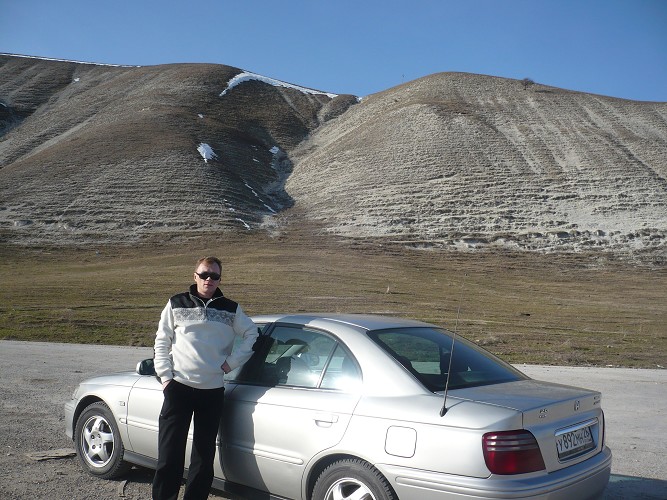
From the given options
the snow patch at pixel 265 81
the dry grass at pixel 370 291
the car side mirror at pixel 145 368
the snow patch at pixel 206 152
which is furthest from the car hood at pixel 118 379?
the snow patch at pixel 265 81

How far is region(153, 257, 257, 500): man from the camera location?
4410mm

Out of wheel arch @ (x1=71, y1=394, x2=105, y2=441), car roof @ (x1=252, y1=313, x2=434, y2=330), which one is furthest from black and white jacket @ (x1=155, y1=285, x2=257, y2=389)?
wheel arch @ (x1=71, y1=394, x2=105, y2=441)

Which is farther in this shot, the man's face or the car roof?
the man's face

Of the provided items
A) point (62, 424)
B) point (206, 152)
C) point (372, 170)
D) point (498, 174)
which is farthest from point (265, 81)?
point (62, 424)

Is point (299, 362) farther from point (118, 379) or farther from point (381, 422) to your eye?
point (118, 379)

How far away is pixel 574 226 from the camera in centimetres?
5169

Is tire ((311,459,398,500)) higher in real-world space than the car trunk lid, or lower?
lower

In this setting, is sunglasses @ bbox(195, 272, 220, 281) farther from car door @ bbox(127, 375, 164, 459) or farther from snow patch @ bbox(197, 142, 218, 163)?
snow patch @ bbox(197, 142, 218, 163)

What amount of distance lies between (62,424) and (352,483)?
449 cm

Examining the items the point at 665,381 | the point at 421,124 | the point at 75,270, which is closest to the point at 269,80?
the point at 421,124

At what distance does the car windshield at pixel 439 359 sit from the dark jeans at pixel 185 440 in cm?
129

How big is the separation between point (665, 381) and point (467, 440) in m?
9.47

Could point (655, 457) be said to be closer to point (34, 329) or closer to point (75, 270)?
point (34, 329)

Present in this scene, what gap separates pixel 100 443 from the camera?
533 cm
